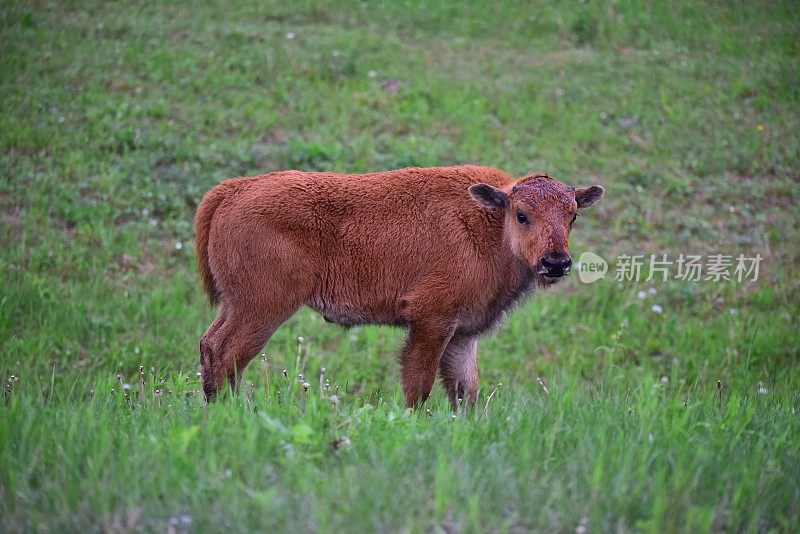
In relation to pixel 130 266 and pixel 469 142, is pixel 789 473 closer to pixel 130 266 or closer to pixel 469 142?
pixel 130 266

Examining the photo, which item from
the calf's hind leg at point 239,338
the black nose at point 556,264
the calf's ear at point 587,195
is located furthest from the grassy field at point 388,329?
the calf's ear at point 587,195

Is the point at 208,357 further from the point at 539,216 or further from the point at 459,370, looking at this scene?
the point at 539,216

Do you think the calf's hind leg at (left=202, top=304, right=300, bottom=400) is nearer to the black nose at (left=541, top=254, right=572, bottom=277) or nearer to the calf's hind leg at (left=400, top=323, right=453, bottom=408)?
the calf's hind leg at (left=400, top=323, right=453, bottom=408)

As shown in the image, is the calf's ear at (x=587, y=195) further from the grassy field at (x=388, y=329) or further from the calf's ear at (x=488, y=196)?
the grassy field at (x=388, y=329)

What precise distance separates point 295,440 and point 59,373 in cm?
507

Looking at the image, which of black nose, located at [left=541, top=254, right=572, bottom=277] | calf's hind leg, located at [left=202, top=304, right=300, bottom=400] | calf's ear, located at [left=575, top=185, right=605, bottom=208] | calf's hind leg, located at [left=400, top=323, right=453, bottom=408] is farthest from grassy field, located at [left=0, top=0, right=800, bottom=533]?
calf's ear, located at [left=575, top=185, right=605, bottom=208]

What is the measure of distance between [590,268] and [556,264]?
4.97m

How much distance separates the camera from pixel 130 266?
10.8 m

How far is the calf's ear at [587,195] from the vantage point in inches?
288

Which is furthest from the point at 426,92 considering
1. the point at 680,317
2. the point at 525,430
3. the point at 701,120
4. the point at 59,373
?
the point at 525,430

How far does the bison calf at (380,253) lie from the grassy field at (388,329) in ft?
1.75

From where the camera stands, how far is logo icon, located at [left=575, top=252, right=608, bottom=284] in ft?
37.2

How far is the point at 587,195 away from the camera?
7359 millimetres

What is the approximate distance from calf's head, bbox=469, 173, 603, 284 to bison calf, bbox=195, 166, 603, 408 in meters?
0.01
